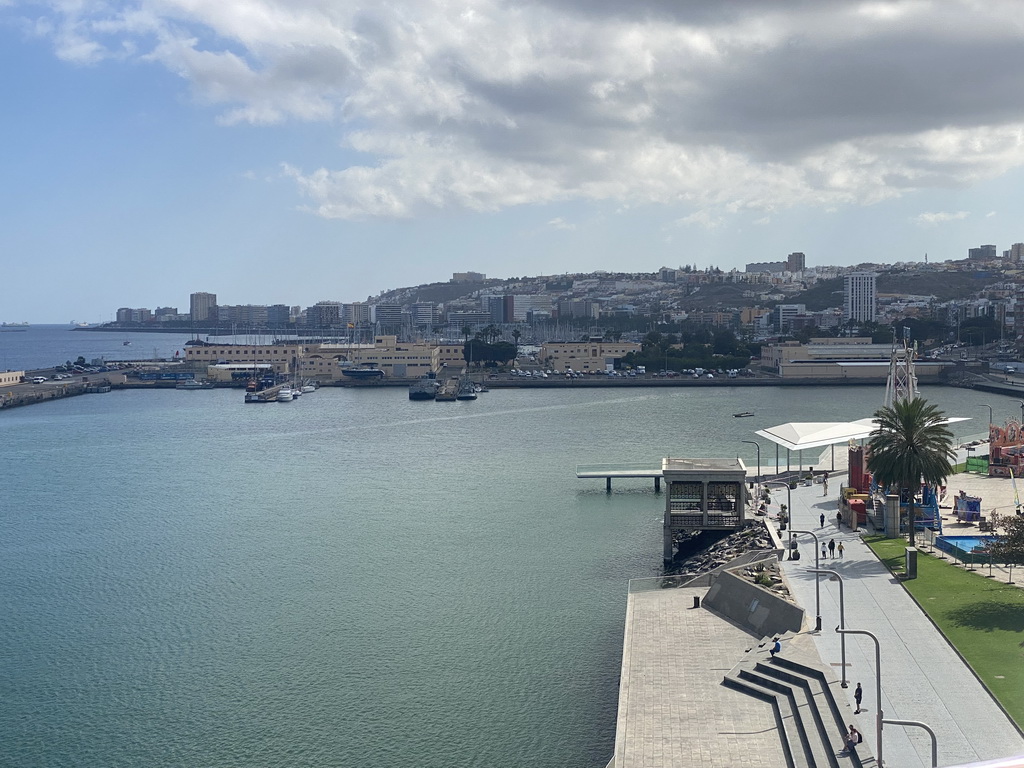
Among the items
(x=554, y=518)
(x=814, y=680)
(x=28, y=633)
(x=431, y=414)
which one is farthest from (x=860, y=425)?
(x=431, y=414)

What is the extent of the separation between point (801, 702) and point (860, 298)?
450 feet

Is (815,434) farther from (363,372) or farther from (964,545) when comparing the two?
(363,372)

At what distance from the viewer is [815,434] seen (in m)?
28.4

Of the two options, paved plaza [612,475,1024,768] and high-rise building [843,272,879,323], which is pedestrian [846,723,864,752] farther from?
high-rise building [843,272,879,323]

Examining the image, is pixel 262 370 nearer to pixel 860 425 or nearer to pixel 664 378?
pixel 664 378

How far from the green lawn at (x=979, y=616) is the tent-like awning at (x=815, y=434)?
25.4 feet

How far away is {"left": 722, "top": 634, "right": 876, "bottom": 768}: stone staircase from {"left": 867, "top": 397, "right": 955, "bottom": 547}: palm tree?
727 centimetres

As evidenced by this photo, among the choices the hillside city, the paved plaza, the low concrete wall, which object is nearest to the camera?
the paved plaza

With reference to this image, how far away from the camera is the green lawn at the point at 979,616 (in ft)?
42.0

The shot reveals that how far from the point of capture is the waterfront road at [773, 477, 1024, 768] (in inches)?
436

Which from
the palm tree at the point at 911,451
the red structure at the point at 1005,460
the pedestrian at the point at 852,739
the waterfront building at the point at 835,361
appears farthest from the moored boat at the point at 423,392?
the pedestrian at the point at 852,739

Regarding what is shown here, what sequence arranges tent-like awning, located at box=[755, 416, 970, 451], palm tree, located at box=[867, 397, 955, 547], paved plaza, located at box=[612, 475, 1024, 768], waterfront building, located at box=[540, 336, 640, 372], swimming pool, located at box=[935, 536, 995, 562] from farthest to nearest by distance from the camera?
waterfront building, located at box=[540, 336, 640, 372] → tent-like awning, located at box=[755, 416, 970, 451] → palm tree, located at box=[867, 397, 955, 547] → swimming pool, located at box=[935, 536, 995, 562] → paved plaza, located at box=[612, 475, 1024, 768]

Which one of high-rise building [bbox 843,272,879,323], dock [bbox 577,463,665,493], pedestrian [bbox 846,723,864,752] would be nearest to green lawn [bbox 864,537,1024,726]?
pedestrian [bbox 846,723,864,752]

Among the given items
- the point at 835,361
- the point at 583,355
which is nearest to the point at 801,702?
the point at 835,361
